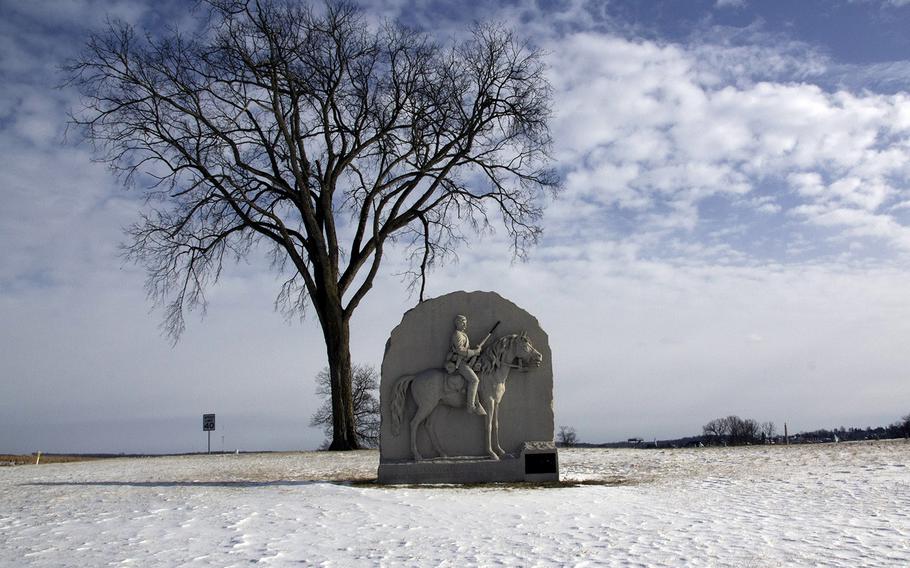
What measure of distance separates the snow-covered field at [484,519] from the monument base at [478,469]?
0.53m

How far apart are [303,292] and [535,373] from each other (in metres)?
11.0

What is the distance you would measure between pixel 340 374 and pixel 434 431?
26.1 feet

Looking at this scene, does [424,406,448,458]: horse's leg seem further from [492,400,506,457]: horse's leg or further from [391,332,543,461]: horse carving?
[492,400,506,457]: horse's leg

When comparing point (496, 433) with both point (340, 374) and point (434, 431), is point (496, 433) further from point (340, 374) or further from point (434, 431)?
point (340, 374)

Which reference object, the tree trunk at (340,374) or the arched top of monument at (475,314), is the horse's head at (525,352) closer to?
the arched top of monument at (475,314)

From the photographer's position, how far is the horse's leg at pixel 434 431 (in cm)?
1270

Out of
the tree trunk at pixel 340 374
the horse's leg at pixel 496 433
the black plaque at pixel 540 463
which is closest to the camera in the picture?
the black plaque at pixel 540 463

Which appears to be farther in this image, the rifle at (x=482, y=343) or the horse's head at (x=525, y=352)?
the horse's head at (x=525, y=352)

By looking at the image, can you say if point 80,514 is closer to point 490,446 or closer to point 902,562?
point 490,446

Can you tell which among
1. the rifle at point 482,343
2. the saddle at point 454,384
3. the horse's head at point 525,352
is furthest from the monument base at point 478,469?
the rifle at point 482,343

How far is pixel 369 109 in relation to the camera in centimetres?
2170

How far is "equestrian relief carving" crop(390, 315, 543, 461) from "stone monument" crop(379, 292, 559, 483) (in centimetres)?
2

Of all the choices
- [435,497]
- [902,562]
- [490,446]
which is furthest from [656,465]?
[902,562]

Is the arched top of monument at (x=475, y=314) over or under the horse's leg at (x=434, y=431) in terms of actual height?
over
